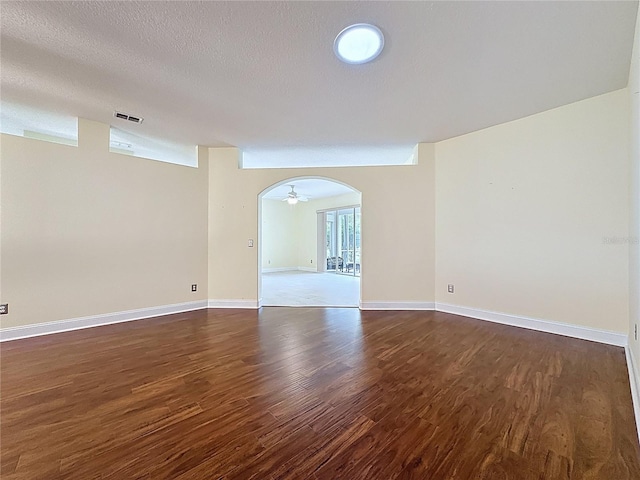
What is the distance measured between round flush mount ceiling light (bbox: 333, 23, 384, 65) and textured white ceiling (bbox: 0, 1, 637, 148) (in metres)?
0.06

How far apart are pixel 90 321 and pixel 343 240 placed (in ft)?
24.0

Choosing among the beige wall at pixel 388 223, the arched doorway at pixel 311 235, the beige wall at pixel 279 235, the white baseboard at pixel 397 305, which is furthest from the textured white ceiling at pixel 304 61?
the beige wall at pixel 279 235

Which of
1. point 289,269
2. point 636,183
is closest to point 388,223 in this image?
point 636,183

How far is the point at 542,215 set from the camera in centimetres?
336

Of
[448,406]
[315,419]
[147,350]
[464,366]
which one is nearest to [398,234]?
[464,366]

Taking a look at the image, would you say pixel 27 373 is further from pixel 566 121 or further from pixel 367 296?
pixel 566 121

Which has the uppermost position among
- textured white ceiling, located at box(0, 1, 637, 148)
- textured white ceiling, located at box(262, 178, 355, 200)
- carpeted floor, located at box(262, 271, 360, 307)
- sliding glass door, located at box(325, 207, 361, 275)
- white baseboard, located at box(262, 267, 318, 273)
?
textured white ceiling, located at box(262, 178, 355, 200)

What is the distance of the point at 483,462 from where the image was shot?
4.57 ft

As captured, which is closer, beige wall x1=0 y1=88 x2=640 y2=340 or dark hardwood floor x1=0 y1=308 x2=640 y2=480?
dark hardwood floor x1=0 y1=308 x2=640 y2=480

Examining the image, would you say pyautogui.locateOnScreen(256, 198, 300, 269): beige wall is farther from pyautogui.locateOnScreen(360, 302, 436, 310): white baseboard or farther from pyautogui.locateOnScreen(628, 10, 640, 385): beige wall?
pyautogui.locateOnScreen(628, 10, 640, 385): beige wall

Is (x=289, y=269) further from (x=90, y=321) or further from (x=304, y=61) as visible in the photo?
(x=304, y=61)

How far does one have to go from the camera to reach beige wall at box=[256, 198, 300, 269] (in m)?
10.1

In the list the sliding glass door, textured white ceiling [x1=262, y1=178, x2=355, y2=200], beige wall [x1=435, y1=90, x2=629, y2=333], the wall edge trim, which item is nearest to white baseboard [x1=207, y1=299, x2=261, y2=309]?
the wall edge trim

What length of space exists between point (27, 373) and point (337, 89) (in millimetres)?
3724
